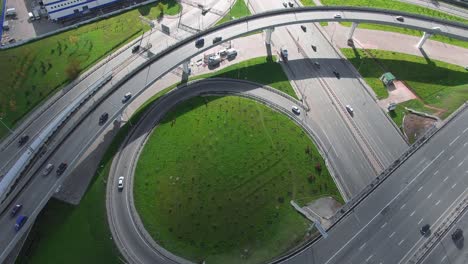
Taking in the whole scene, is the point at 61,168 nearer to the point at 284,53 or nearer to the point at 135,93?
the point at 135,93

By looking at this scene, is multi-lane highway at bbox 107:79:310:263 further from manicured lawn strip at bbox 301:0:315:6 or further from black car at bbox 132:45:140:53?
manicured lawn strip at bbox 301:0:315:6

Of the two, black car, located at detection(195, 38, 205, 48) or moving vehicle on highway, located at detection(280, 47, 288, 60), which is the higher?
black car, located at detection(195, 38, 205, 48)

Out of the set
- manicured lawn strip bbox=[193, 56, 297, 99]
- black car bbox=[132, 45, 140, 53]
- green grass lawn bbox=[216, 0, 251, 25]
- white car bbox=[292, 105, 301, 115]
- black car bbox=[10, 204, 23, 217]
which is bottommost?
black car bbox=[10, 204, 23, 217]

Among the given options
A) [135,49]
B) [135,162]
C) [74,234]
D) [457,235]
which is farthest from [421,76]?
[74,234]

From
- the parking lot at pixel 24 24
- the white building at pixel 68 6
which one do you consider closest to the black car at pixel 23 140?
the parking lot at pixel 24 24

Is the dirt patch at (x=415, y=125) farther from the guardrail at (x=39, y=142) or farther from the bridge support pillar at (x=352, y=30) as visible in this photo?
the guardrail at (x=39, y=142)

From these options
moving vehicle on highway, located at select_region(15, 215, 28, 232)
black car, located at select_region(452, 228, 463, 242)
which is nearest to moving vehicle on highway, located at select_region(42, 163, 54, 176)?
moving vehicle on highway, located at select_region(15, 215, 28, 232)
